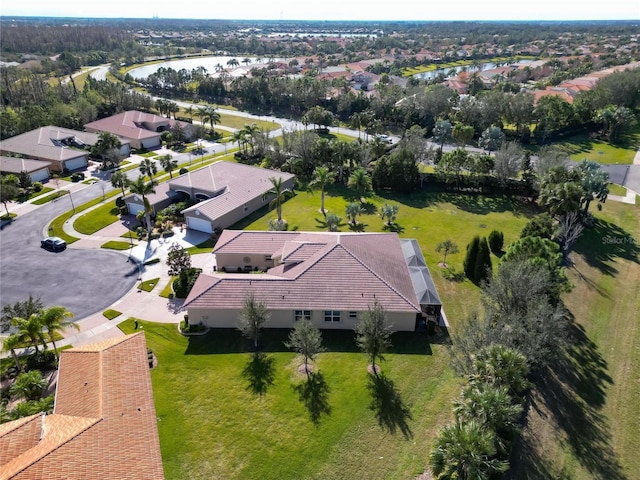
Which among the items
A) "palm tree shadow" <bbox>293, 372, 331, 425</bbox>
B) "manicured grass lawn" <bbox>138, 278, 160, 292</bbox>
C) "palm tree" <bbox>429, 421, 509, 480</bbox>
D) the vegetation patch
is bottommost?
"manicured grass lawn" <bbox>138, 278, 160, 292</bbox>

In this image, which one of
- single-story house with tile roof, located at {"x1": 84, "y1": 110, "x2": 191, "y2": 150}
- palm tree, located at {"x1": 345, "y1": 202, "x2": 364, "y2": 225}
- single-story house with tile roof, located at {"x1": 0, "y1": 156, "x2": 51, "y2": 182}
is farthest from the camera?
single-story house with tile roof, located at {"x1": 84, "y1": 110, "x2": 191, "y2": 150}

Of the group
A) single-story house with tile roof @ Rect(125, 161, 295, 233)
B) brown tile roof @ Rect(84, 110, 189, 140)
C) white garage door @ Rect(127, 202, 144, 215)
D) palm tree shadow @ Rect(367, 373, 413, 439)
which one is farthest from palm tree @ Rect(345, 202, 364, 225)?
brown tile roof @ Rect(84, 110, 189, 140)

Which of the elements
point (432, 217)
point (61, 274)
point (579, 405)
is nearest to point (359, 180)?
point (432, 217)

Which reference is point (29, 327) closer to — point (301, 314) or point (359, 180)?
point (301, 314)

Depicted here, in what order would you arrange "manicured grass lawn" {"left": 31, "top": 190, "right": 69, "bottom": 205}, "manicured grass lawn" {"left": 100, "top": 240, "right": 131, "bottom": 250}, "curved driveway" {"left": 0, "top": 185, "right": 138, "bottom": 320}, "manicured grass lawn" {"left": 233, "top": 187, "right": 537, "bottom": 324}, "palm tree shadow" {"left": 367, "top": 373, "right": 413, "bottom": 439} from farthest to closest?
"manicured grass lawn" {"left": 31, "top": 190, "right": 69, "bottom": 205} < "manicured grass lawn" {"left": 233, "top": 187, "right": 537, "bottom": 324} < "manicured grass lawn" {"left": 100, "top": 240, "right": 131, "bottom": 250} < "curved driveway" {"left": 0, "top": 185, "right": 138, "bottom": 320} < "palm tree shadow" {"left": 367, "top": 373, "right": 413, "bottom": 439}

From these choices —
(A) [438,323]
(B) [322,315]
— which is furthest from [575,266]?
(B) [322,315]

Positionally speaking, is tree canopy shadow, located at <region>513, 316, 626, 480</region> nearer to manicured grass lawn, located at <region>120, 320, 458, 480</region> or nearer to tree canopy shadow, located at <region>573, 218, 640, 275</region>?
manicured grass lawn, located at <region>120, 320, 458, 480</region>
